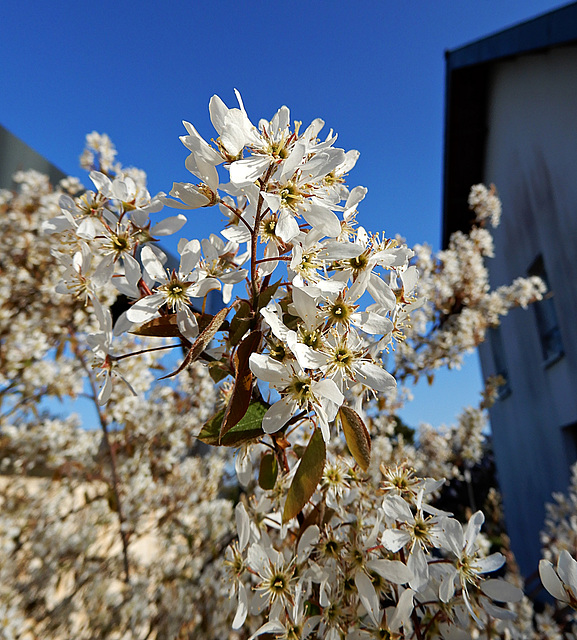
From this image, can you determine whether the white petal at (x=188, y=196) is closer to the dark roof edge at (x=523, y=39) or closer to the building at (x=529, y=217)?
the building at (x=529, y=217)

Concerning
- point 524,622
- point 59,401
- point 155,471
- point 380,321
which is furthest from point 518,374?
point 380,321

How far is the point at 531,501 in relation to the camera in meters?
6.00

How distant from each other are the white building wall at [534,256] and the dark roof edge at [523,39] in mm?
399

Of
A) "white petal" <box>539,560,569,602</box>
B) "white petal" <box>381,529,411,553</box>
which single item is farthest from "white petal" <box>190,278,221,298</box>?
"white petal" <box>539,560,569,602</box>

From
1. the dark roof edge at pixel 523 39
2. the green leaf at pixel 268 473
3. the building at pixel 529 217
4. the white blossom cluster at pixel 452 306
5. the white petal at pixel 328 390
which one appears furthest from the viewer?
the building at pixel 529 217

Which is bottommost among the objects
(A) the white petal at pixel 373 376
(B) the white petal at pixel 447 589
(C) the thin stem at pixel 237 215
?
(B) the white petal at pixel 447 589

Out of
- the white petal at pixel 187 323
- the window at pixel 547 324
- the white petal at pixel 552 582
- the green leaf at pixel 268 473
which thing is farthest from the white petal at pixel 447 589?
the window at pixel 547 324

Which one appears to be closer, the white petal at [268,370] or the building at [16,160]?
the white petal at [268,370]

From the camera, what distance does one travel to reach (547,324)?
17.8ft

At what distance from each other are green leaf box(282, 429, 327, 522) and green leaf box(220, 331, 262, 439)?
13 centimetres

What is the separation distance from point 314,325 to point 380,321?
100 mm

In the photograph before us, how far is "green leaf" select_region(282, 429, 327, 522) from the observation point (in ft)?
2.20

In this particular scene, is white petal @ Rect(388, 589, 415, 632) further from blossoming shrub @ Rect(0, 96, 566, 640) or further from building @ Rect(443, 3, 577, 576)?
building @ Rect(443, 3, 577, 576)

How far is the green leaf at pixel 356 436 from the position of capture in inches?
26.5
